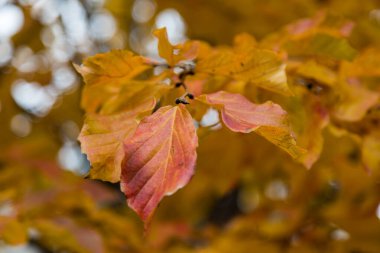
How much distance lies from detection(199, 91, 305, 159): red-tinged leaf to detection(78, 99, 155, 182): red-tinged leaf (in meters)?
0.08

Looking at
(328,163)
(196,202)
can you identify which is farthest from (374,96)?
(196,202)

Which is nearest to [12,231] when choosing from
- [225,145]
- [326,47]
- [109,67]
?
[109,67]

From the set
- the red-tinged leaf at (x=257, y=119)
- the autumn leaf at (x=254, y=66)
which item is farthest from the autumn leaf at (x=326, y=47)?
the red-tinged leaf at (x=257, y=119)

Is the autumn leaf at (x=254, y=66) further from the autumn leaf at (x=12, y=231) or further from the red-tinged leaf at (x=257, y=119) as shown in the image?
the autumn leaf at (x=12, y=231)

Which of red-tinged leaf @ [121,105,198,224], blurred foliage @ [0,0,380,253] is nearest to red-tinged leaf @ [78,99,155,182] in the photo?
red-tinged leaf @ [121,105,198,224]

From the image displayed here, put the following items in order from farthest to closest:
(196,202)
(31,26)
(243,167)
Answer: (196,202) < (31,26) < (243,167)

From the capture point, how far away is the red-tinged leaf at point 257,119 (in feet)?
1.63

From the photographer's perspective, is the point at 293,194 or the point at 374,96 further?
the point at 293,194

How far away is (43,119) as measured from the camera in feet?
5.82

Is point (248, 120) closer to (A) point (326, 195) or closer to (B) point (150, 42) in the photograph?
(A) point (326, 195)

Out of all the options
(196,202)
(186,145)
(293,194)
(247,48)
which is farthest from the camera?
(196,202)

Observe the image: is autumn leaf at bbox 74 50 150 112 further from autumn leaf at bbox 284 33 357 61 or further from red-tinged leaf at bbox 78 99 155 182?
autumn leaf at bbox 284 33 357 61

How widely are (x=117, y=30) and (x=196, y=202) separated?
767 millimetres

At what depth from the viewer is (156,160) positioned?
0.49 m
